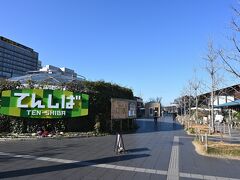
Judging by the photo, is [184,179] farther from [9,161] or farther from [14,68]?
[14,68]

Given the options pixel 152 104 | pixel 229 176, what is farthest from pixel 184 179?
pixel 152 104

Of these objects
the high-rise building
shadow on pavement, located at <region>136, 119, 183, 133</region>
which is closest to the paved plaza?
shadow on pavement, located at <region>136, 119, 183, 133</region>

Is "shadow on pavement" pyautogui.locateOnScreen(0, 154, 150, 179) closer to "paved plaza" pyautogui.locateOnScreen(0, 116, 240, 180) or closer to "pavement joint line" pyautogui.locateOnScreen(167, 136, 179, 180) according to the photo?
"paved plaza" pyautogui.locateOnScreen(0, 116, 240, 180)

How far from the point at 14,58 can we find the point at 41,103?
4421 cm

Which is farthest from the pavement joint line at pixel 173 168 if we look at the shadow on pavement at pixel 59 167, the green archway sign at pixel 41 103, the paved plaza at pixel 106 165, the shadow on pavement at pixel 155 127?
the shadow on pavement at pixel 155 127

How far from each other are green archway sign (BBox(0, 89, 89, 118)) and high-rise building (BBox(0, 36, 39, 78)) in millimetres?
38526

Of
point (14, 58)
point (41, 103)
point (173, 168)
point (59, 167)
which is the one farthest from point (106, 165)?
point (14, 58)

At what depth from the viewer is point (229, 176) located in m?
8.67

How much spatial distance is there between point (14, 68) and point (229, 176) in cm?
5564

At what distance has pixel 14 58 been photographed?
5912cm

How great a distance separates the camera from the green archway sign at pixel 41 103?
59.0ft

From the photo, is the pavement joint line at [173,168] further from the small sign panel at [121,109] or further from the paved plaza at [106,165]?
the small sign panel at [121,109]

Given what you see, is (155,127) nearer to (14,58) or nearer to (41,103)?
(41,103)

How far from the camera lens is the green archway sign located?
18.0m
